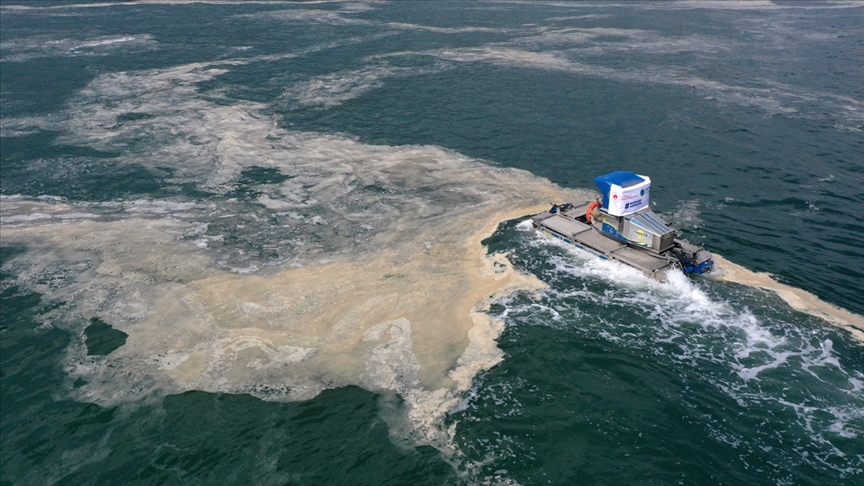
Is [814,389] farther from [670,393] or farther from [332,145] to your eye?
[332,145]

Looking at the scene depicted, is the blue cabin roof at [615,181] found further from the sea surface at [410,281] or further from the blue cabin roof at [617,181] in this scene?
the sea surface at [410,281]

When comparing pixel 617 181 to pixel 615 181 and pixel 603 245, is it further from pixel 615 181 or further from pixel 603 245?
pixel 603 245

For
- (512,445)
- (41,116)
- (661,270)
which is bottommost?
(512,445)

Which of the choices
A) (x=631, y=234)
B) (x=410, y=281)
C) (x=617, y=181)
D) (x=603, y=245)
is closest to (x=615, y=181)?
(x=617, y=181)

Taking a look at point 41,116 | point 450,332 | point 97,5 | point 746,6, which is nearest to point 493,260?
point 450,332

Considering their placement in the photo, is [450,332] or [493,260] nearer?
[450,332]

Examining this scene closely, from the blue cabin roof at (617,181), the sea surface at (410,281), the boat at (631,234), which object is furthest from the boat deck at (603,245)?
the blue cabin roof at (617,181)

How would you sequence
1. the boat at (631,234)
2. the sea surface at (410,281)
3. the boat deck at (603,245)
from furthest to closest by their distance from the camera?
the boat deck at (603,245) → the boat at (631,234) → the sea surface at (410,281)
